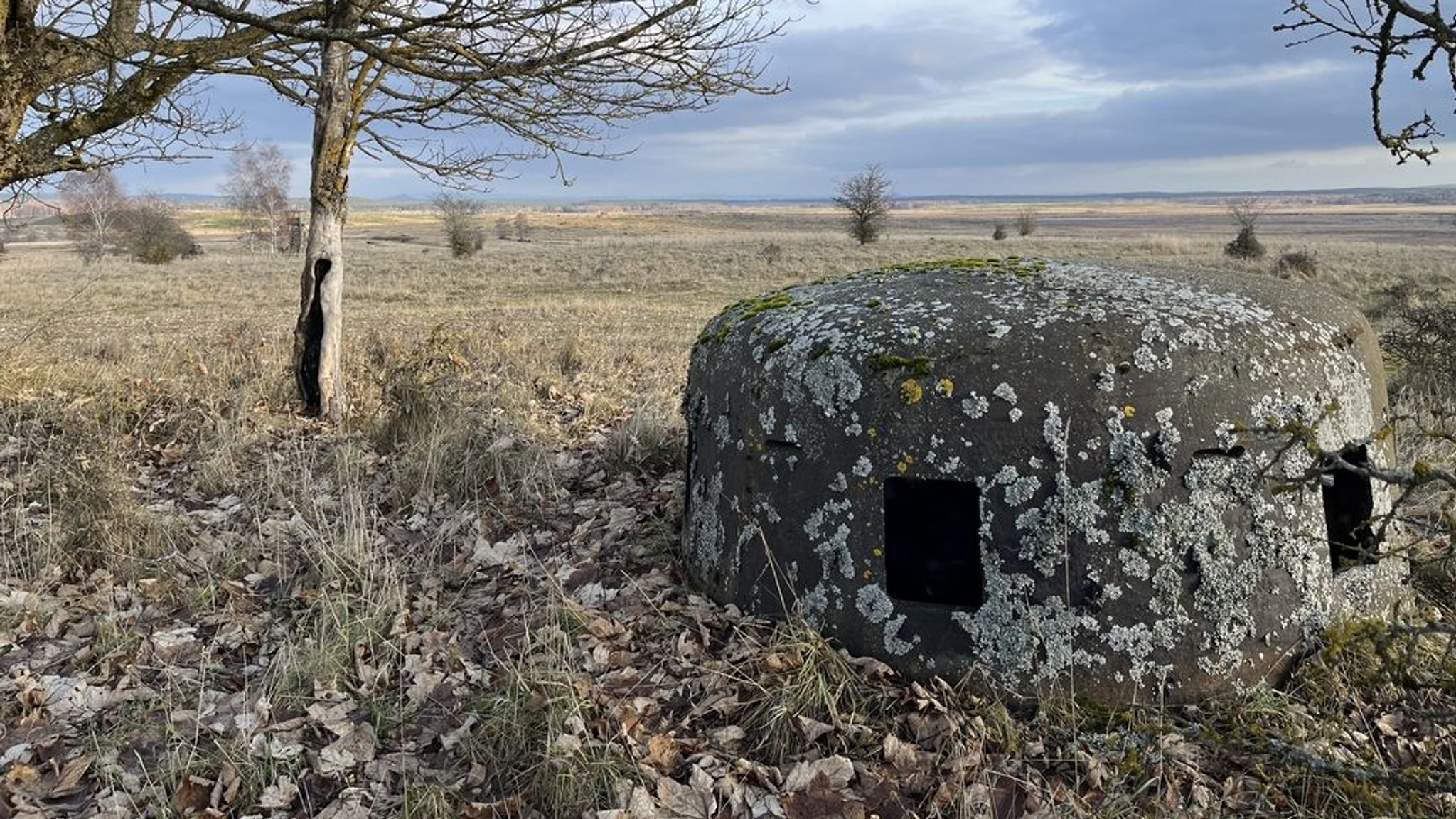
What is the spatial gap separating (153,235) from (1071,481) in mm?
51248

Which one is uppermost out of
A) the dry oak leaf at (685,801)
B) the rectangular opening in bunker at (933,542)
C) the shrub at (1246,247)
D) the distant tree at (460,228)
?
the distant tree at (460,228)

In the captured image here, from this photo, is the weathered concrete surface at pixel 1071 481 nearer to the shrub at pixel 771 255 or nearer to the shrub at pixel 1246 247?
the shrub at pixel 1246 247

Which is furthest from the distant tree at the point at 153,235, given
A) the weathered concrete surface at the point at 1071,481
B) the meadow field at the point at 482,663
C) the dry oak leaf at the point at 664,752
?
the dry oak leaf at the point at 664,752

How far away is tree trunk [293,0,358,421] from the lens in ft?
26.5

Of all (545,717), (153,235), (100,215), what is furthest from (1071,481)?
(153,235)

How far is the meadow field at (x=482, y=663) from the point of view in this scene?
9.79ft

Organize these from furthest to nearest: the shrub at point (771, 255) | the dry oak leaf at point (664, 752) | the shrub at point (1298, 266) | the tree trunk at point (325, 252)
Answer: the shrub at point (771, 255), the shrub at point (1298, 266), the tree trunk at point (325, 252), the dry oak leaf at point (664, 752)

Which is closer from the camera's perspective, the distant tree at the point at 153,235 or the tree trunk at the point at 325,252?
the tree trunk at the point at 325,252

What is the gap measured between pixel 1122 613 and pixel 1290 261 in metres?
29.0

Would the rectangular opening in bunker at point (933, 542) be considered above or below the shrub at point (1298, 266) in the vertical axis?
below

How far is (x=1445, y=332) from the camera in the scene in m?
8.46

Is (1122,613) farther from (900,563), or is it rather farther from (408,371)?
(408,371)

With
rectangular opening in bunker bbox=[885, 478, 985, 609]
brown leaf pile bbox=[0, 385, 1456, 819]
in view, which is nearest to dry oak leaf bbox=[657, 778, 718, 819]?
brown leaf pile bbox=[0, 385, 1456, 819]

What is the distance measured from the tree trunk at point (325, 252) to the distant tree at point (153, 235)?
43184 mm
